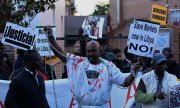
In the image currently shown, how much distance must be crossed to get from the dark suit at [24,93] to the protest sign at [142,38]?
2460mm

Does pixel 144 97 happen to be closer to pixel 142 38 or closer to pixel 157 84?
pixel 157 84

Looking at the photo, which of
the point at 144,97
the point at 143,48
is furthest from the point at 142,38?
the point at 144,97

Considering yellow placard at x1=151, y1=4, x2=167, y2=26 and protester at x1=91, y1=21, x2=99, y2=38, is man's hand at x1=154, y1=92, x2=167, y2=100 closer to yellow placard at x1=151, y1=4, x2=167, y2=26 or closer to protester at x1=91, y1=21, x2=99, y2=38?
protester at x1=91, y1=21, x2=99, y2=38

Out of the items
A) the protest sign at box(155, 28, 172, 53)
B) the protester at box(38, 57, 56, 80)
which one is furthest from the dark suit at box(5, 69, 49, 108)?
the protest sign at box(155, 28, 172, 53)

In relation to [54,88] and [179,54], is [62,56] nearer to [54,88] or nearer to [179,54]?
[54,88]

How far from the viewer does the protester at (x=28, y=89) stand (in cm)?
625

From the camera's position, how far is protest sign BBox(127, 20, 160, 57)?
8477mm

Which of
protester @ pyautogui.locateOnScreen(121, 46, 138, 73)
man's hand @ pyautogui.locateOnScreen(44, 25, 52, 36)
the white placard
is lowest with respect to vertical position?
protester @ pyautogui.locateOnScreen(121, 46, 138, 73)

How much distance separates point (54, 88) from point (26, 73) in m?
2.31

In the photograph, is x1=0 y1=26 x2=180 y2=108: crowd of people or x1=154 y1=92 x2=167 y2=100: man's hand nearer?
x1=0 y1=26 x2=180 y2=108: crowd of people

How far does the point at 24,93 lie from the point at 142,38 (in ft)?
10.3

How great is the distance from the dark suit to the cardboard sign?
121 inches

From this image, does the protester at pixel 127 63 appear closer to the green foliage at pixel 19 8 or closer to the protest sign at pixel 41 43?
the protest sign at pixel 41 43

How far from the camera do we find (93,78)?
21.0 ft
